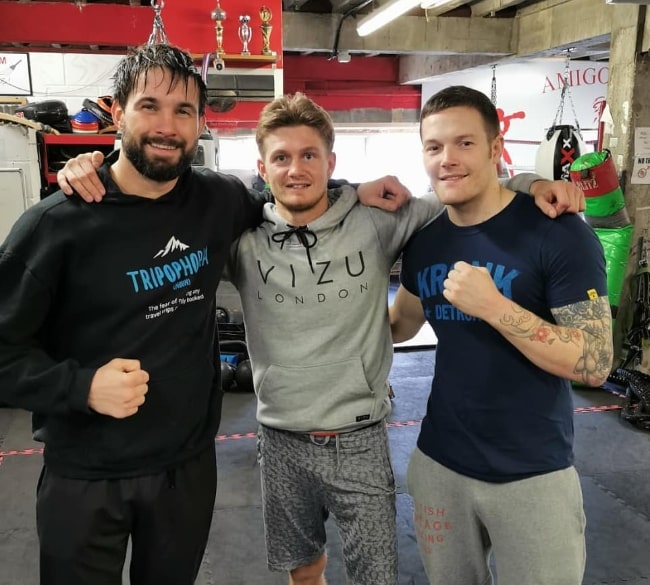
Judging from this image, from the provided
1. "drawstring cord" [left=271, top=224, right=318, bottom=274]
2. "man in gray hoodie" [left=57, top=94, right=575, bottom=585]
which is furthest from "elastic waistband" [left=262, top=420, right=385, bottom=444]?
"drawstring cord" [left=271, top=224, right=318, bottom=274]

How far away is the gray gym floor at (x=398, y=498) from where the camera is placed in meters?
2.63

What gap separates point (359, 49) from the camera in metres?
7.79

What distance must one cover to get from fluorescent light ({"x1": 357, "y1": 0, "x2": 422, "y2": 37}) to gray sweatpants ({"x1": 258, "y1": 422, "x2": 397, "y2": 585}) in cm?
447

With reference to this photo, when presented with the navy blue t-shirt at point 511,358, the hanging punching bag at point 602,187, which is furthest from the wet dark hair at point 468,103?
the hanging punching bag at point 602,187

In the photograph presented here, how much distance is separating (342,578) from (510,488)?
4.29 ft

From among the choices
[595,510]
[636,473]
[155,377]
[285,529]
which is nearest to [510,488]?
[285,529]

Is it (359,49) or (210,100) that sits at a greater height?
(359,49)

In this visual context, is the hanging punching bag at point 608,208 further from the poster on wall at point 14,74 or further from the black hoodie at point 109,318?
the poster on wall at point 14,74

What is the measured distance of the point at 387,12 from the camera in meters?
5.71

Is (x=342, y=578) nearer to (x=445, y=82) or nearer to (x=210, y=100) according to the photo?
(x=210, y=100)

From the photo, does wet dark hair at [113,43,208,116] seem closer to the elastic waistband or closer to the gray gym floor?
the elastic waistband

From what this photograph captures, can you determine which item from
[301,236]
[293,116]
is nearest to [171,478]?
[301,236]

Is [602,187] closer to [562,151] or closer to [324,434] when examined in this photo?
[562,151]

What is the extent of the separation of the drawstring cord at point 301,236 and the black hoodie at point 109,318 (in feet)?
0.65
